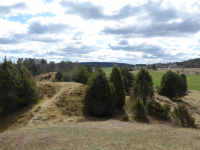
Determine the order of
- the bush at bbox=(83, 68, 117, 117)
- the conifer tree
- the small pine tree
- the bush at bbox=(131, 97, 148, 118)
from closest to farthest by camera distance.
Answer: the bush at bbox=(131, 97, 148, 118) → the bush at bbox=(83, 68, 117, 117) → the conifer tree → the small pine tree

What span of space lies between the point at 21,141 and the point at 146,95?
613 inches

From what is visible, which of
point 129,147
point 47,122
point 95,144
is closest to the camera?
point 129,147

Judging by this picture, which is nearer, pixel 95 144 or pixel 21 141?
pixel 95 144

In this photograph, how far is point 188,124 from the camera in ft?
45.1

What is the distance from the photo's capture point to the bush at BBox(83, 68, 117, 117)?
57.9 ft

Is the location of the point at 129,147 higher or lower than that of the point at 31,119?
higher

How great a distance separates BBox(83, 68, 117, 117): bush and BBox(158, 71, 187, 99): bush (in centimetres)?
2101

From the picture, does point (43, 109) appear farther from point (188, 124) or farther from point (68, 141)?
point (188, 124)

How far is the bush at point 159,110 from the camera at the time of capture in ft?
61.4

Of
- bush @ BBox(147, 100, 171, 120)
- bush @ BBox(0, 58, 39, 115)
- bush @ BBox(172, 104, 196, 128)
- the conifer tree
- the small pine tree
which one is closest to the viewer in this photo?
bush @ BBox(172, 104, 196, 128)

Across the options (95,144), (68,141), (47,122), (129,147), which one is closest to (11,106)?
(47,122)

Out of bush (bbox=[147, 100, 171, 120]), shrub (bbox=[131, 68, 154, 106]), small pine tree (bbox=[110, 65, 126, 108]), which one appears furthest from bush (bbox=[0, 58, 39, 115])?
bush (bbox=[147, 100, 171, 120])

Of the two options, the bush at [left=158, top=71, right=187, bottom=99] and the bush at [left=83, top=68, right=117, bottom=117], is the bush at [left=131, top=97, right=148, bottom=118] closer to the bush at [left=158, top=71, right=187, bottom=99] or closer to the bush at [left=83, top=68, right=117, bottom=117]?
the bush at [left=83, top=68, right=117, bottom=117]

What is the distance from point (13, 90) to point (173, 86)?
3186 centimetres
